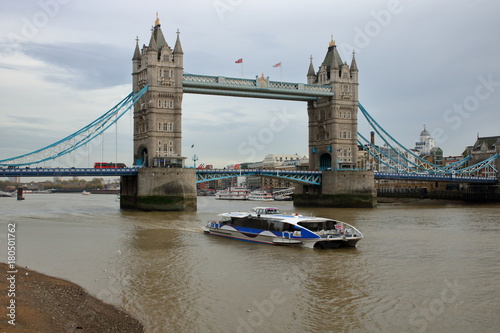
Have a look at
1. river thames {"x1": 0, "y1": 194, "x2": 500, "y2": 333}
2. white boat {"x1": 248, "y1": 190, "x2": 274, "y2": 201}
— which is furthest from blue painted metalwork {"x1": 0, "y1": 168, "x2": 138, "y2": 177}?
white boat {"x1": 248, "y1": 190, "x2": 274, "y2": 201}

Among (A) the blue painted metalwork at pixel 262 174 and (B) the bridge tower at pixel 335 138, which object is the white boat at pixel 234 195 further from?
(A) the blue painted metalwork at pixel 262 174

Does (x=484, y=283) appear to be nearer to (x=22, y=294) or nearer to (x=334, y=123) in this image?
(x=22, y=294)

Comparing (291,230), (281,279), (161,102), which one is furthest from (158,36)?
(281,279)

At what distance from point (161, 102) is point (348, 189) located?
986 inches

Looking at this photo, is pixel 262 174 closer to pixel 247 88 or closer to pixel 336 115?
pixel 247 88

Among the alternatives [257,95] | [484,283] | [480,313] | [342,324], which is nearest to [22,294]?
[342,324]

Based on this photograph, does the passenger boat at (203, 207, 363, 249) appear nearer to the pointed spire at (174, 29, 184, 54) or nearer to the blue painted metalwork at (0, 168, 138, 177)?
the blue painted metalwork at (0, 168, 138, 177)

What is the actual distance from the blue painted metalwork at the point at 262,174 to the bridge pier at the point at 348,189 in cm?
146

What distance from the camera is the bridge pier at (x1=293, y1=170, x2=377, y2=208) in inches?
2511

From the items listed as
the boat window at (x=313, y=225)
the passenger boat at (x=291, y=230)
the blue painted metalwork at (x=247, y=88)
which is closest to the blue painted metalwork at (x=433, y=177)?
the blue painted metalwork at (x=247, y=88)

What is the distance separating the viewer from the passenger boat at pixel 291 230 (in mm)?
27469

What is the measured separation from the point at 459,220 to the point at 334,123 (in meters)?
26.5

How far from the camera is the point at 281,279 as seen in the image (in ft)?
65.7

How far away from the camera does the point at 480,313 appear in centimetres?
1559
